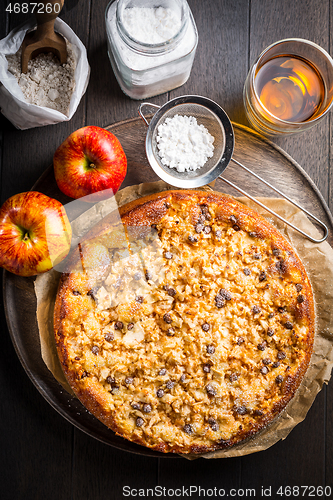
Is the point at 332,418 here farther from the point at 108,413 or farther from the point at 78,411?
the point at 78,411

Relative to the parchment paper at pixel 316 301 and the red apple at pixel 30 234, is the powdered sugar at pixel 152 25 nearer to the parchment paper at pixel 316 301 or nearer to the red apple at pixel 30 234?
the parchment paper at pixel 316 301

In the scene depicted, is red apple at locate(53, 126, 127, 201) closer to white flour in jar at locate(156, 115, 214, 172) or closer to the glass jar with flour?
white flour in jar at locate(156, 115, 214, 172)

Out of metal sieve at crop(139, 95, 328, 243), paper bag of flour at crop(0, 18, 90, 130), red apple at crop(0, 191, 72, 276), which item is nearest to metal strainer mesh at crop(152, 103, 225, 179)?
metal sieve at crop(139, 95, 328, 243)

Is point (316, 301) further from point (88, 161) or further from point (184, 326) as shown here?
point (88, 161)

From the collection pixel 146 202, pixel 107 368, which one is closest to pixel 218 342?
pixel 107 368

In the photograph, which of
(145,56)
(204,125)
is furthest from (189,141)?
(145,56)
